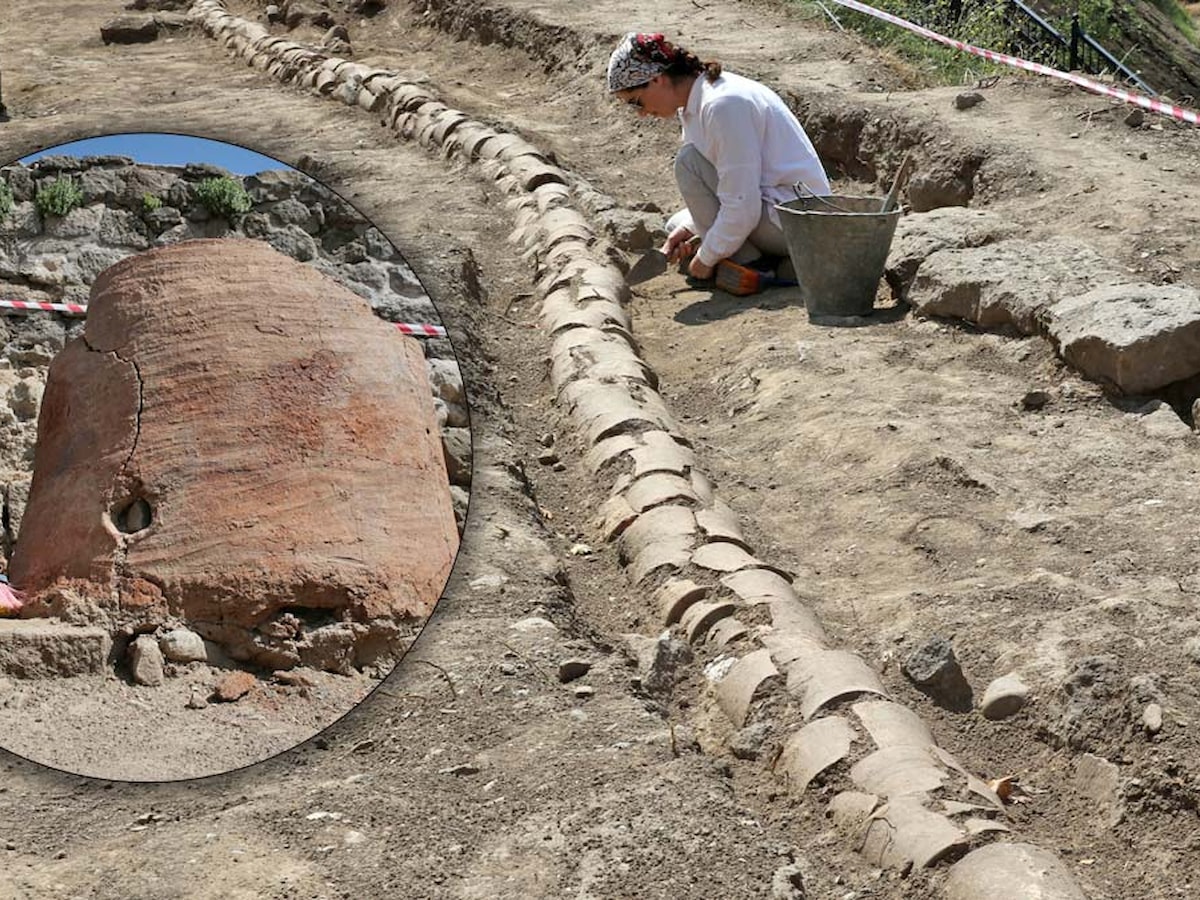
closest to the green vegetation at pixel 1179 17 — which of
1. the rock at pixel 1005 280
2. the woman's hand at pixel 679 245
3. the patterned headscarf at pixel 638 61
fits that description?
the woman's hand at pixel 679 245

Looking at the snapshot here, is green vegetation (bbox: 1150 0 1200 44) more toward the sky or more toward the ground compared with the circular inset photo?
more toward the ground

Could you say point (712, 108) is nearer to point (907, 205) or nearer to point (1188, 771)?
point (907, 205)

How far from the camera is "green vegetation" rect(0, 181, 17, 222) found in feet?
7.39

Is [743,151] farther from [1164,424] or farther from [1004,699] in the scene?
[1004,699]

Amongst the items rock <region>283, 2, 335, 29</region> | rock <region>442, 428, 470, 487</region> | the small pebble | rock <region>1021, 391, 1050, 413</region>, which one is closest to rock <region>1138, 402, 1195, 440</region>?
rock <region>1021, 391, 1050, 413</region>

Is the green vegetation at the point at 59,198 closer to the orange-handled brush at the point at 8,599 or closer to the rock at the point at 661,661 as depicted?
the orange-handled brush at the point at 8,599

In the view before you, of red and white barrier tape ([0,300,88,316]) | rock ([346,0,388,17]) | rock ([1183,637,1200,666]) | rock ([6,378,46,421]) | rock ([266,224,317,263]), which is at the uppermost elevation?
rock ([266,224,317,263])

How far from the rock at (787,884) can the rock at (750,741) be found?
17.3 inches

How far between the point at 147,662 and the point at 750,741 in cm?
152

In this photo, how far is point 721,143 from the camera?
6.52 m

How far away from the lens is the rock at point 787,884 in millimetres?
2793

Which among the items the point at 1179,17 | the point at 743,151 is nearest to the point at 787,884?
the point at 743,151

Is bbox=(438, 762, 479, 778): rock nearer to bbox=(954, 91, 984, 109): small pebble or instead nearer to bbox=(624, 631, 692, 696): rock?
bbox=(624, 631, 692, 696): rock

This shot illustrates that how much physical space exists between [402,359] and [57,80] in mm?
11020
